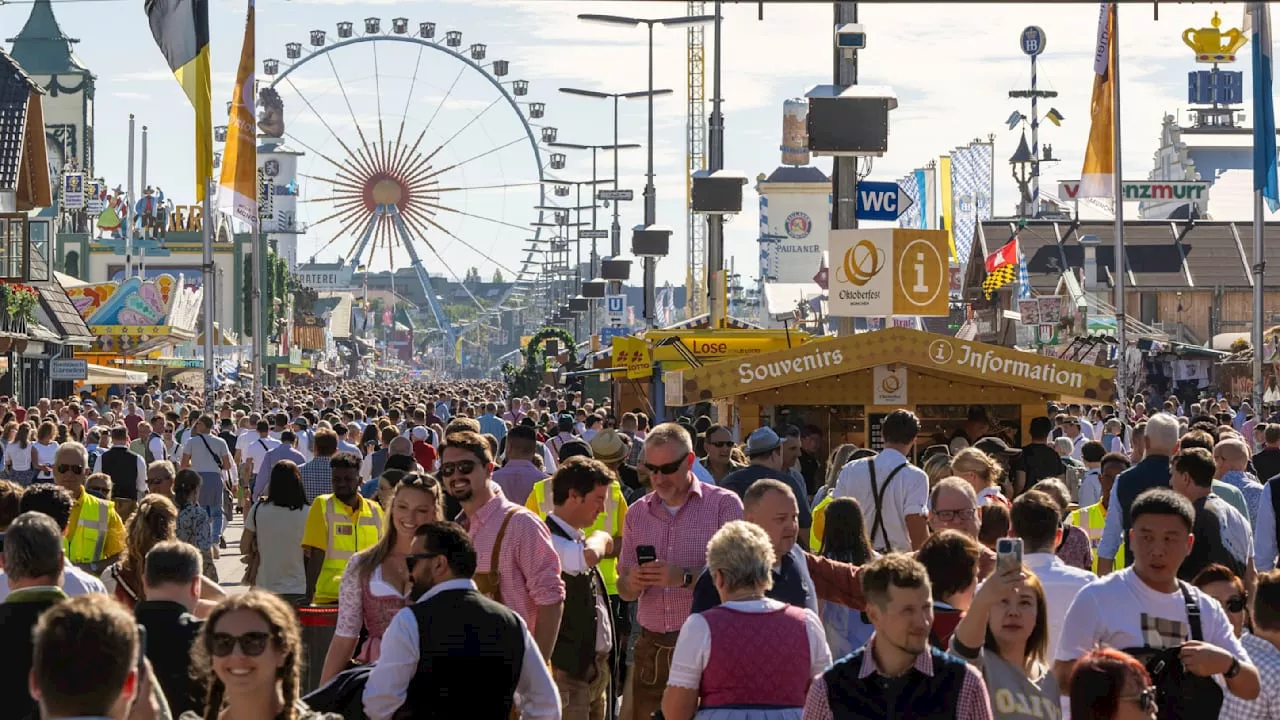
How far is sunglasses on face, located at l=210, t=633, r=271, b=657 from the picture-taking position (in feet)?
16.1

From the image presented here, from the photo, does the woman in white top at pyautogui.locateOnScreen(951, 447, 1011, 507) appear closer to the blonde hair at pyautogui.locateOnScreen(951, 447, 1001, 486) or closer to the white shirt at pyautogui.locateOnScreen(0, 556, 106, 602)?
the blonde hair at pyautogui.locateOnScreen(951, 447, 1001, 486)

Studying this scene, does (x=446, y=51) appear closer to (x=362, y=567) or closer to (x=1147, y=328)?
(x=1147, y=328)

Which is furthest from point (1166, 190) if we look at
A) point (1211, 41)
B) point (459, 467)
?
point (459, 467)

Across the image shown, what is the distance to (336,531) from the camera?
995 cm

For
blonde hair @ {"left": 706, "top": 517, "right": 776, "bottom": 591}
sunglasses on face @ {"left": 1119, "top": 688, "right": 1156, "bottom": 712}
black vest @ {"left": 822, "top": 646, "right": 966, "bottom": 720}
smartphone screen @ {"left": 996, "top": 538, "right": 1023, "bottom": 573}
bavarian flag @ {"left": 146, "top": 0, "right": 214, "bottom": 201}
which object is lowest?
black vest @ {"left": 822, "top": 646, "right": 966, "bottom": 720}

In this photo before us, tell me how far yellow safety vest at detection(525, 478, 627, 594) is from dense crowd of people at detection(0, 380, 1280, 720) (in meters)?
0.03

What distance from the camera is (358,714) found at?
601 centimetres

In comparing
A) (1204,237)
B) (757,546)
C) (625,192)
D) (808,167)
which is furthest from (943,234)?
(808,167)

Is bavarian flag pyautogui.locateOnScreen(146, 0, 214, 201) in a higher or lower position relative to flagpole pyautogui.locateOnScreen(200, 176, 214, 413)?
higher

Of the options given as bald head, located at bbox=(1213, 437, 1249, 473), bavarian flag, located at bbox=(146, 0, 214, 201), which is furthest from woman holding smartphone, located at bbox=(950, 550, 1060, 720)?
bavarian flag, located at bbox=(146, 0, 214, 201)

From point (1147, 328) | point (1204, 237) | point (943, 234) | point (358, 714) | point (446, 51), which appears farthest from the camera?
point (446, 51)

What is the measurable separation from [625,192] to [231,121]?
1443 inches

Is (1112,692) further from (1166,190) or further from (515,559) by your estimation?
(1166,190)

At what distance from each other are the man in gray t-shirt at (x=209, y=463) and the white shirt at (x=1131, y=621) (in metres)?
13.6
